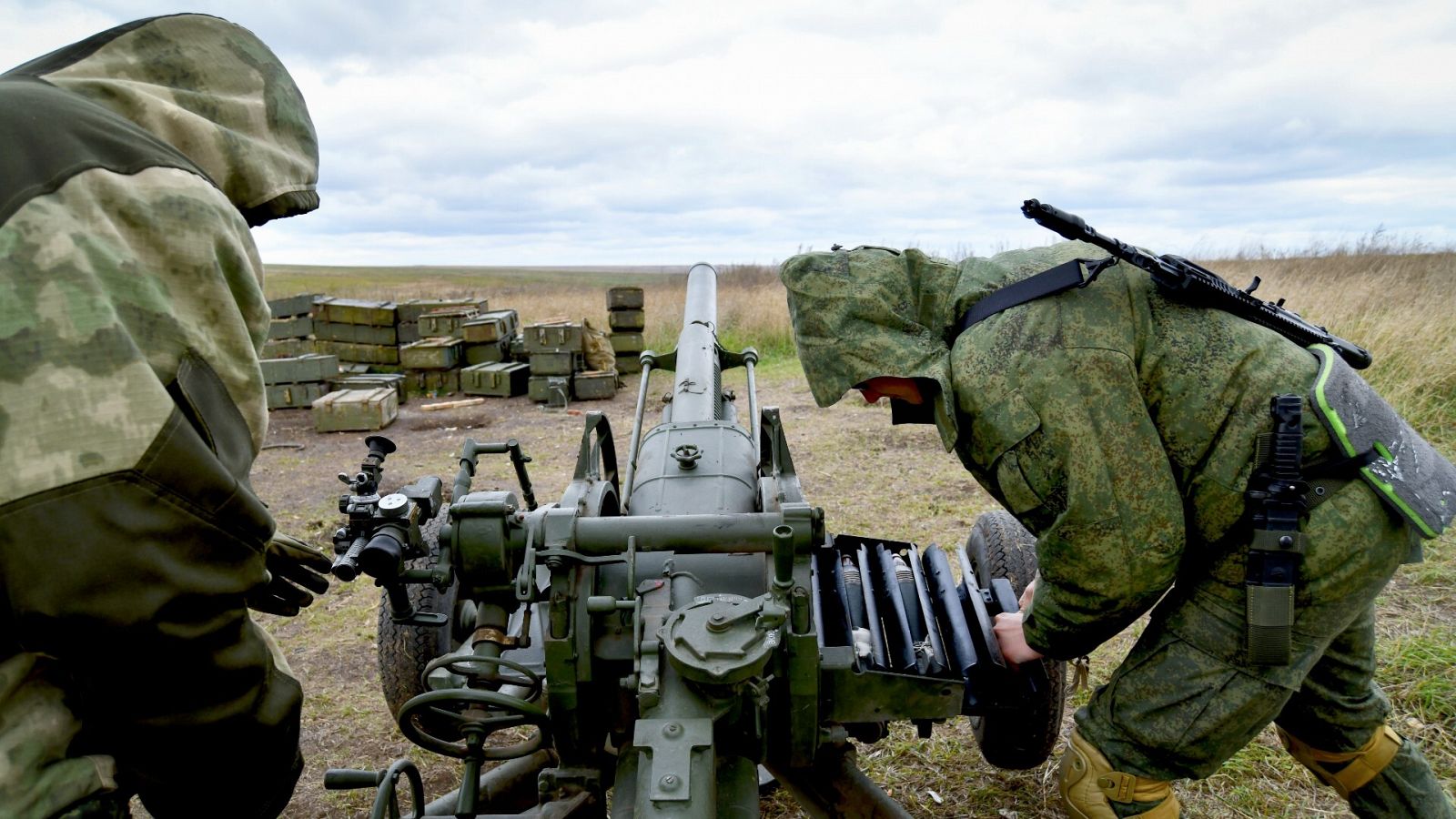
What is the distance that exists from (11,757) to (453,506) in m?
1.42

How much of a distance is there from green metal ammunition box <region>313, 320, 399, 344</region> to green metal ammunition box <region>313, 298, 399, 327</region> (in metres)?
0.06

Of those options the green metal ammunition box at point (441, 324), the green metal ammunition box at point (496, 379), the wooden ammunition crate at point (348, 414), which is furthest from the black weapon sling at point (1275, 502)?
the green metal ammunition box at point (441, 324)

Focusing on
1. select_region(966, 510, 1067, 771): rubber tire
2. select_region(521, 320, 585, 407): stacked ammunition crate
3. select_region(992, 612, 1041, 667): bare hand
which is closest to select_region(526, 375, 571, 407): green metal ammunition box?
select_region(521, 320, 585, 407): stacked ammunition crate

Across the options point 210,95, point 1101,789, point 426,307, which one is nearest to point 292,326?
point 426,307

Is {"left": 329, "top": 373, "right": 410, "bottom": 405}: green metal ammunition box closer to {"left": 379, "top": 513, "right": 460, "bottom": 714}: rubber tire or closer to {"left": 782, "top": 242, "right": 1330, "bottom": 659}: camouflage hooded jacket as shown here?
{"left": 379, "top": 513, "right": 460, "bottom": 714}: rubber tire

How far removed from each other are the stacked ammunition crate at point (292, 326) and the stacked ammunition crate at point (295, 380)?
2.02 meters

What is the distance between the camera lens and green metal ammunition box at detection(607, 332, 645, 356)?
14.0 m

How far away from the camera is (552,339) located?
12305 millimetres

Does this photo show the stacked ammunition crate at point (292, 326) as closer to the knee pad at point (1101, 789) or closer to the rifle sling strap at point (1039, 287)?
the rifle sling strap at point (1039, 287)

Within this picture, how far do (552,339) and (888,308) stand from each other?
33.8ft

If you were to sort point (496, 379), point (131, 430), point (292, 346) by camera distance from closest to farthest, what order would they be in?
point (131, 430) < point (496, 379) < point (292, 346)

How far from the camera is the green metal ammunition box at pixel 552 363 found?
1218 centimetres

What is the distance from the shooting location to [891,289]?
2.43 metres

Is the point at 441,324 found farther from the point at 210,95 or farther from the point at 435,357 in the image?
the point at 210,95
